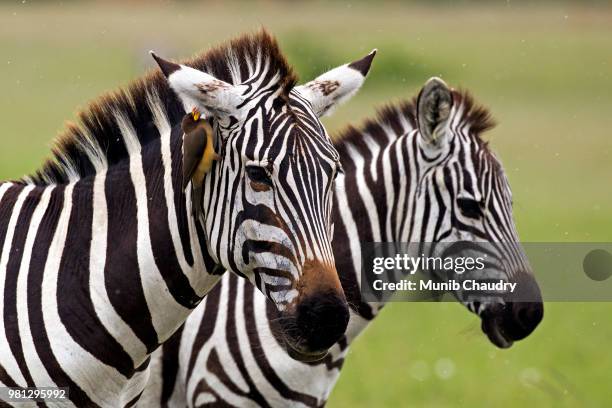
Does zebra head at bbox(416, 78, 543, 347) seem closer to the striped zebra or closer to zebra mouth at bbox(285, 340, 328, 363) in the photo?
the striped zebra

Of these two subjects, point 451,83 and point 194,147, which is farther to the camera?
point 451,83

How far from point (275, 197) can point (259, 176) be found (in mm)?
118

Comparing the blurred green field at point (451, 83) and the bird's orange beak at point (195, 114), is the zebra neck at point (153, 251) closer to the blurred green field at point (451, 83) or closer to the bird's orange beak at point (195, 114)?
the bird's orange beak at point (195, 114)

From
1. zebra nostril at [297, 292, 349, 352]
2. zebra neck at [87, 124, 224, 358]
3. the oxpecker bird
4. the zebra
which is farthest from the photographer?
zebra neck at [87, 124, 224, 358]

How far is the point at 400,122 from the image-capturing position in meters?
6.51

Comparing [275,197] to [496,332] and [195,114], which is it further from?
[496,332]

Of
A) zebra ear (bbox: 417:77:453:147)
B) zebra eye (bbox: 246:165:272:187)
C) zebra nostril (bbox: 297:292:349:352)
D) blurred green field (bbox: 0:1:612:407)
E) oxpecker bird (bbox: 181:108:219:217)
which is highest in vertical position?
oxpecker bird (bbox: 181:108:219:217)

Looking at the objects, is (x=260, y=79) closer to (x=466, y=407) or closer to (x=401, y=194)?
(x=401, y=194)

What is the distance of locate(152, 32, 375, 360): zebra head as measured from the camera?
3971mm

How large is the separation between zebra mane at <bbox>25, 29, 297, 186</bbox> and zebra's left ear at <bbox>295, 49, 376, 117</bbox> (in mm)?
331

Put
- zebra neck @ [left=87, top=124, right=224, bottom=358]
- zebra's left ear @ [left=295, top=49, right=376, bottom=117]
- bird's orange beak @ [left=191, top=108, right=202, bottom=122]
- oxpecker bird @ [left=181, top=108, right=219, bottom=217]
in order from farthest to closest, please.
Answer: zebra's left ear @ [left=295, top=49, right=376, bottom=117], zebra neck @ [left=87, top=124, right=224, bottom=358], bird's orange beak @ [left=191, top=108, right=202, bottom=122], oxpecker bird @ [left=181, top=108, right=219, bottom=217]

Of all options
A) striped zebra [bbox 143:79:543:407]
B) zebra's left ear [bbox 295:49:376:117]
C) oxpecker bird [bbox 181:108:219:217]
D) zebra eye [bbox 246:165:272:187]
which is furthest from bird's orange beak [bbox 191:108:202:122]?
striped zebra [bbox 143:79:543:407]

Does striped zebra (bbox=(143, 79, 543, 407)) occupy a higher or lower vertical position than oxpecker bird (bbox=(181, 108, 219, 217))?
lower

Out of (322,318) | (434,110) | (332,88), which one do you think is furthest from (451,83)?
(322,318)
